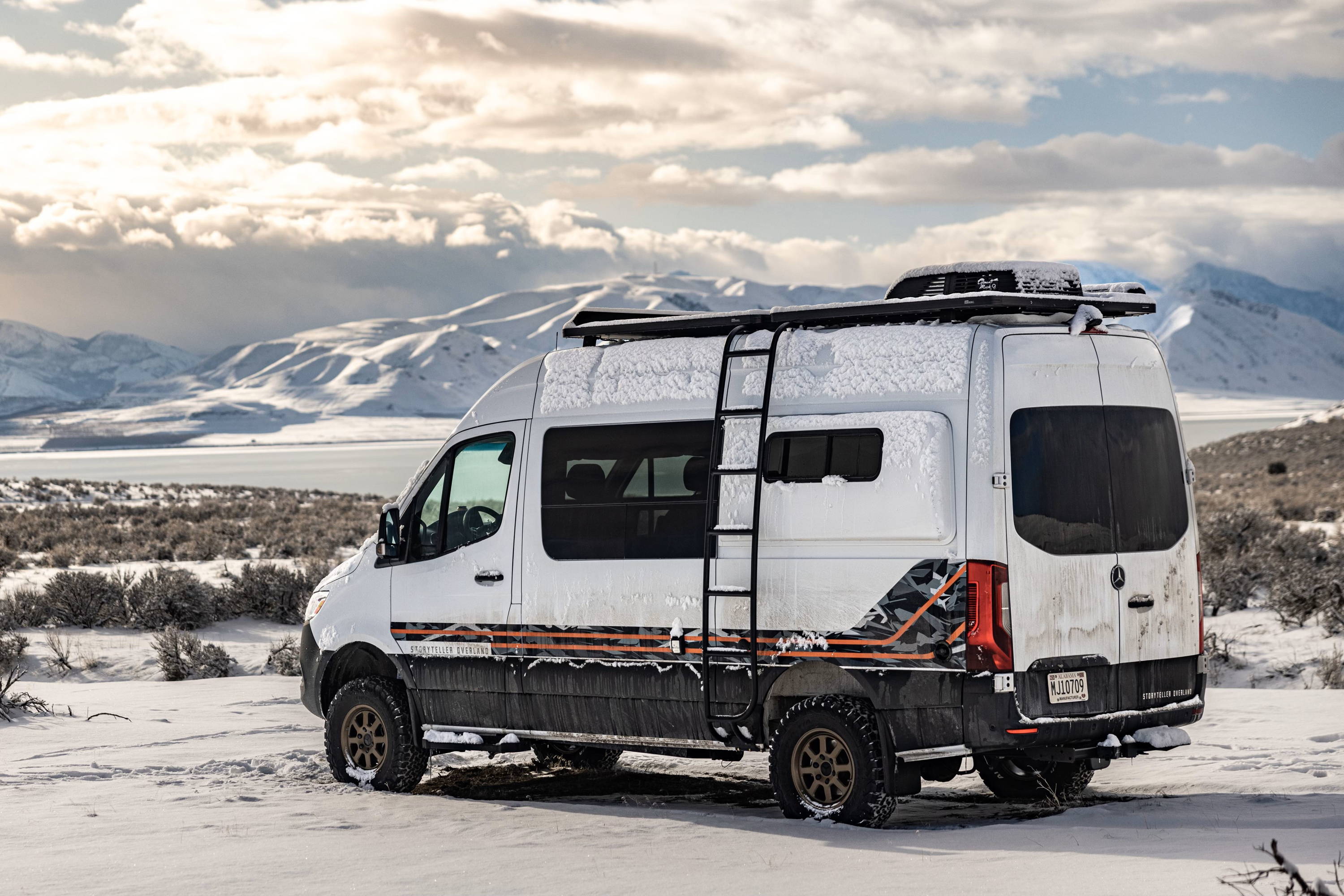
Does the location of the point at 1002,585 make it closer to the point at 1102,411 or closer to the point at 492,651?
the point at 1102,411

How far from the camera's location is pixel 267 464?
127250 millimetres

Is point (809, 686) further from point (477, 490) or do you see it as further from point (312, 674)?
point (312, 674)

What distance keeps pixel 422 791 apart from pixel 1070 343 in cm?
493

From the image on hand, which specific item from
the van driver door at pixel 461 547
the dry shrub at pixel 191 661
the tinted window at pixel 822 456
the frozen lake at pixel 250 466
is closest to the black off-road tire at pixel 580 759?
the van driver door at pixel 461 547

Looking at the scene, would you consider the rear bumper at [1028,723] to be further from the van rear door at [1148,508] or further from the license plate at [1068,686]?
the van rear door at [1148,508]

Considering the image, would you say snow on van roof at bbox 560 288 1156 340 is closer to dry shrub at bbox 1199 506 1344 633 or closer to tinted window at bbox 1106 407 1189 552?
tinted window at bbox 1106 407 1189 552

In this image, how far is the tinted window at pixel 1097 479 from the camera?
746 cm

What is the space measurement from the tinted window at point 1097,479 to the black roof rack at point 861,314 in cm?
58

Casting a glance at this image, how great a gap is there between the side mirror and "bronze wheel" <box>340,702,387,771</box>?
3.32ft

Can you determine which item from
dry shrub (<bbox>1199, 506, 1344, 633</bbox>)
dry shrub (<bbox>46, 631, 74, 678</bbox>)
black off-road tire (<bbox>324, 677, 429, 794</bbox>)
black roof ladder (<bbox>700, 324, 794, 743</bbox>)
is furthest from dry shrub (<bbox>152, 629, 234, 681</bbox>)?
A: dry shrub (<bbox>1199, 506, 1344, 633</bbox>)

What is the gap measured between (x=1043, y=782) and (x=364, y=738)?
422 centimetres

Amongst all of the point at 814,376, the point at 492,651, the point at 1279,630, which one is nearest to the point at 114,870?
the point at 492,651

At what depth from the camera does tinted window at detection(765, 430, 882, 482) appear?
7629mm

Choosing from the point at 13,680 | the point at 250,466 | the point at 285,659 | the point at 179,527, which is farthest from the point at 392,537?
the point at 250,466
